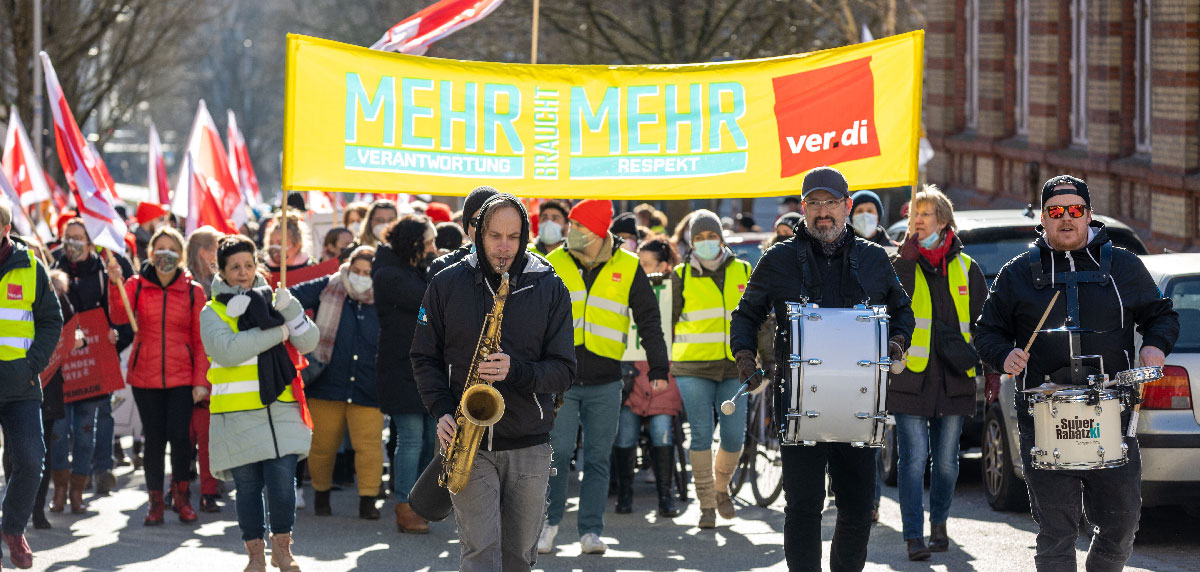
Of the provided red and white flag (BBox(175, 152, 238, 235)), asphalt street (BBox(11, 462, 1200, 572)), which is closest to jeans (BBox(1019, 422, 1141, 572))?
asphalt street (BBox(11, 462, 1200, 572))

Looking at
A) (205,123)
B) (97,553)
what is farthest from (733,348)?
(205,123)

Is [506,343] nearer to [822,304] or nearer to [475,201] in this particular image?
[822,304]

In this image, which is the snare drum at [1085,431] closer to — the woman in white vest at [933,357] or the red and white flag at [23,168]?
the woman in white vest at [933,357]

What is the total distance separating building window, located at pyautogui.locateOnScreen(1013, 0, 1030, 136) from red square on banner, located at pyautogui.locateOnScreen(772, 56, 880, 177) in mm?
14022

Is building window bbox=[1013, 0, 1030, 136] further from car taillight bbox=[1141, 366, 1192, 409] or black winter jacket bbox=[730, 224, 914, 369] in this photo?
black winter jacket bbox=[730, 224, 914, 369]

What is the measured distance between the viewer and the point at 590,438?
9.09 meters

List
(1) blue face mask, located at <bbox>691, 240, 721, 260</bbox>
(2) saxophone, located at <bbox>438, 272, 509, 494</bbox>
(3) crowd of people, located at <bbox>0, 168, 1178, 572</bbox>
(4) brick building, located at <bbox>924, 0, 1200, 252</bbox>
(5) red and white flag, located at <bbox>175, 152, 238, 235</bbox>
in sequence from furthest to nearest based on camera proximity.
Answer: (4) brick building, located at <bbox>924, 0, 1200, 252</bbox>
(5) red and white flag, located at <bbox>175, 152, 238, 235</bbox>
(1) blue face mask, located at <bbox>691, 240, 721, 260</bbox>
(3) crowd of people, located at <bbox>0, 168, 1178, 572</bbox>
(2) saxophone, located at <bbox>438, 272, 509, 494</bbox>

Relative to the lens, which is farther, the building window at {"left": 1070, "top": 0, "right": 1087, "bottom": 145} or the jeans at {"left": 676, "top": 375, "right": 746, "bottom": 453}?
the building window at {"left": 1070, "top": 0, "right": 1087, "bottom": 145}

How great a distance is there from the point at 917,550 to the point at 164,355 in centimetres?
451

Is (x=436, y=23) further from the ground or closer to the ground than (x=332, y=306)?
further from the ground

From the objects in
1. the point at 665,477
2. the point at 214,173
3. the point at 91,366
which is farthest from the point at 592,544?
the point at 214,173

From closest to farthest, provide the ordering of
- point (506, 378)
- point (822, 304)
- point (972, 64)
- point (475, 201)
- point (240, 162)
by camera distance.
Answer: point (506, 378) < point (822, 304) < point (475, 201) < point (240, 162) < point (972, 64)

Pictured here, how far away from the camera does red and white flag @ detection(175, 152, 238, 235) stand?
14.5 metres

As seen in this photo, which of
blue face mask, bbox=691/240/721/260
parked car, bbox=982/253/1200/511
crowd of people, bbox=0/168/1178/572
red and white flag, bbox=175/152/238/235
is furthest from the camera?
red and white flag, bbox=175/152/238/235
